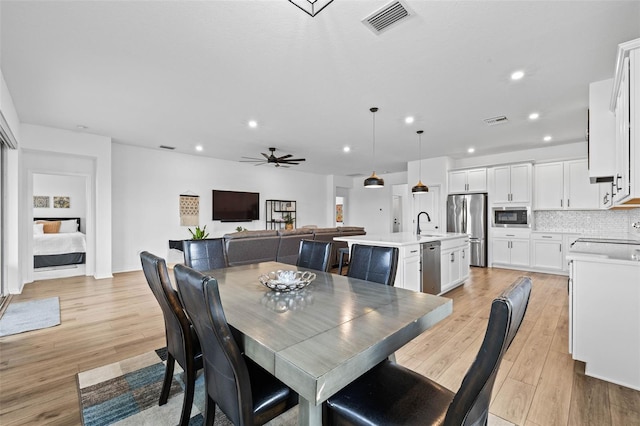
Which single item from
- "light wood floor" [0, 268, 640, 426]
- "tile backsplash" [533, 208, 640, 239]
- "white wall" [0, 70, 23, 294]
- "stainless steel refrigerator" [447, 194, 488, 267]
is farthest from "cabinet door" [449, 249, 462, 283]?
"white wall" [0, 70, 23, 294]

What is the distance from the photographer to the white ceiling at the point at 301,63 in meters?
2.07

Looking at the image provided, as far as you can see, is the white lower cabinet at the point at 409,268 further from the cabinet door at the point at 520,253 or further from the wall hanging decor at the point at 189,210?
the wall hanging decor at the point at 189,210

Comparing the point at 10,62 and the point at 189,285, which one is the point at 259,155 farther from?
the point at 189,285

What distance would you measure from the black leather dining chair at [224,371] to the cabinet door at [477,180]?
262 inches

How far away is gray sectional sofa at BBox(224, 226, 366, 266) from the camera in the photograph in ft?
15.2

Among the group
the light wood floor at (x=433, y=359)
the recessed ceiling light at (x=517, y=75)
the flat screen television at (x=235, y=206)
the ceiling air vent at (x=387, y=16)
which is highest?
the ceiling air vent at (x=387, y=16)

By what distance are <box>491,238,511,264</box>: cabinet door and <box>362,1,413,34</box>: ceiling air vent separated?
18.7 ft

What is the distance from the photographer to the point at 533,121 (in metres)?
4.39

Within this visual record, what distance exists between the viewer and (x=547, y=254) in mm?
5648

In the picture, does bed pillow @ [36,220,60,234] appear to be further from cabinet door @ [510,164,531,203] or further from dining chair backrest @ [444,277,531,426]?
cabinet door @ [510,164,531,203]

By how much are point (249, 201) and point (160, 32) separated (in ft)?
19.0

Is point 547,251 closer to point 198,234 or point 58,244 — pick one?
point 198,234

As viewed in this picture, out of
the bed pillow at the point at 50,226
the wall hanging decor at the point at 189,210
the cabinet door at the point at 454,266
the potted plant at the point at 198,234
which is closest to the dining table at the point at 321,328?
the cabinet door at the point at 454,266

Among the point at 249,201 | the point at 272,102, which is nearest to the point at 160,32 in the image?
the point at 272,102
